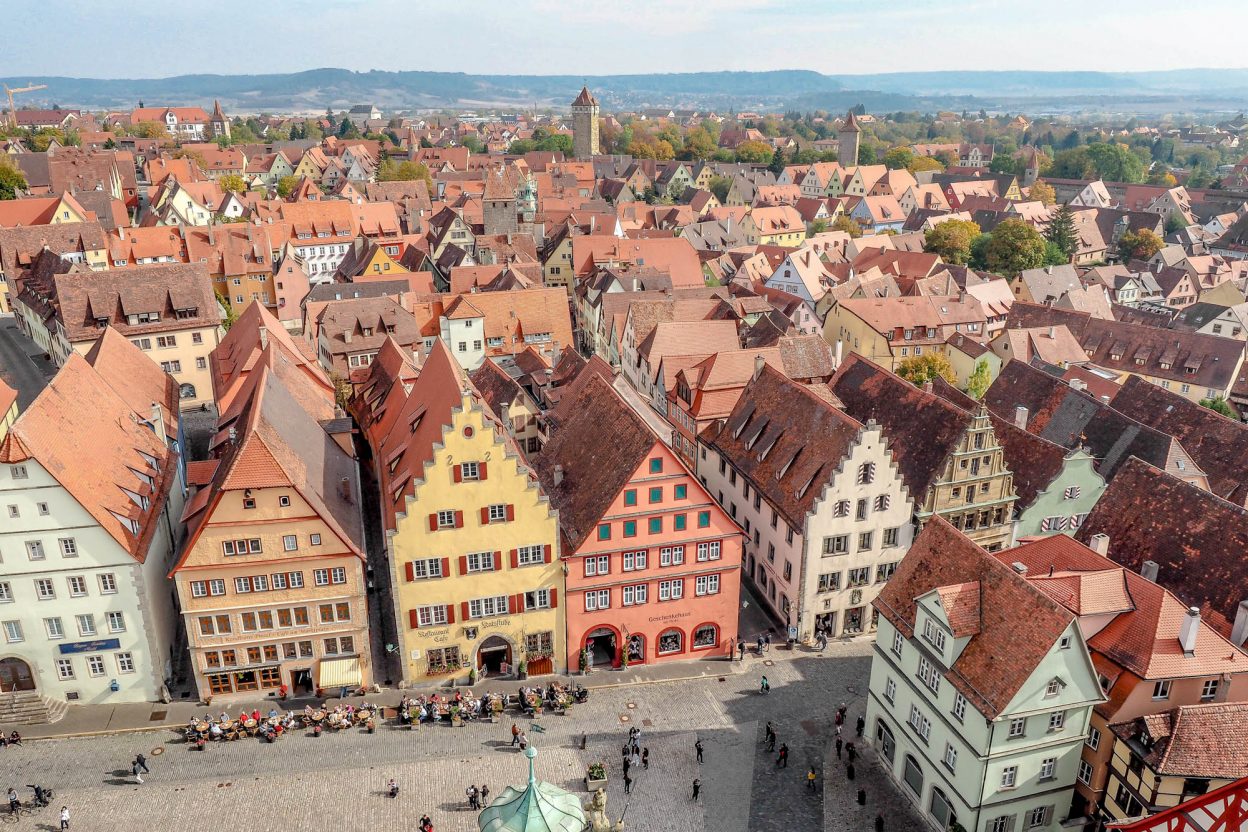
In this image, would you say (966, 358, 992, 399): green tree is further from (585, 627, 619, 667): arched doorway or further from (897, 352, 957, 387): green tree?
(585, 627, 619, 667): arched doorway

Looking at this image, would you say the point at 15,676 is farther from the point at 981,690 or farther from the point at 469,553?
the point at 981,690

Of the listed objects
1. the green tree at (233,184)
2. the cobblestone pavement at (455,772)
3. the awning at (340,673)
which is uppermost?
the green tree at (233,184)

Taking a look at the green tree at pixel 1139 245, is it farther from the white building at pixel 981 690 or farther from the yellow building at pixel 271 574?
the yellow building at pixel 271 574

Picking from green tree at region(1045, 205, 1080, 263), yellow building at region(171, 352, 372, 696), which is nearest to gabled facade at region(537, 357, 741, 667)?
yellow building at region(171, 352, 372, 696)

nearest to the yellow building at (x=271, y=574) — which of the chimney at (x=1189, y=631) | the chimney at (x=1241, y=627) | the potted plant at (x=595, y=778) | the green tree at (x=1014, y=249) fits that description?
the potted plant at (x=595, y=778)

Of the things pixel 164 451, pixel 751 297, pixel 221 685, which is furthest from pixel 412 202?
pixel 221 685

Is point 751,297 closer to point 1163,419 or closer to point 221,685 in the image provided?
point 1163,419

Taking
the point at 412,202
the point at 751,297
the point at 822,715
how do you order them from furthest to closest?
the point at 412,202, the point at 751,297, the point at 822,715
